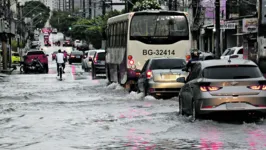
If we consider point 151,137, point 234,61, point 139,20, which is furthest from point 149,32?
point 151,137

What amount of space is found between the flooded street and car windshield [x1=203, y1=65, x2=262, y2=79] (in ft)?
3.44

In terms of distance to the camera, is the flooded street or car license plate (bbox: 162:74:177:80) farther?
car license plate (bbox: 162:74:177:80)

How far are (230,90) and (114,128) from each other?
8.65 ft

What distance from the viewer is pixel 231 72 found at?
16.0 m

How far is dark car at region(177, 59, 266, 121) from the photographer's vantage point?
15.7m

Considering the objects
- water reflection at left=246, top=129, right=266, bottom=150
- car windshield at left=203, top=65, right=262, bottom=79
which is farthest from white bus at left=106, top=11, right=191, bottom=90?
water reflection at left=246, top=129, right=266, bottom=150

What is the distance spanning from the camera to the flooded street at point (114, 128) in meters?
12.8

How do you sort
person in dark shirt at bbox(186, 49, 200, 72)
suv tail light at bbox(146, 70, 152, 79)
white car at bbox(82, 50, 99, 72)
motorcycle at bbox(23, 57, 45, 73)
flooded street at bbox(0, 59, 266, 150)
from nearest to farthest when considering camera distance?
flooded street at bbox(0, 59, 266, 150), suv tail light at bbox(146, 70, 152, 79), person in dark shirt at bbox(186, 49, 200, 72), white car at bbox(82, 50, 99, 72), motorcycle at bbox(23, 57, 45, 73)

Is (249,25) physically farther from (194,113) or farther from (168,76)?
(194,113)

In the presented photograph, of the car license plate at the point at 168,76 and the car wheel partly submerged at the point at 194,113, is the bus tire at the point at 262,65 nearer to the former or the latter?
the car license plate at the point at 168,76

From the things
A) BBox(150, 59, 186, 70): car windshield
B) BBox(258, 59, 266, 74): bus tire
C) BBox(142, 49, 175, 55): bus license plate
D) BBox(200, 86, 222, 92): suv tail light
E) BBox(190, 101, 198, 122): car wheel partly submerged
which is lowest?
BBox(190, 101, 198, 122): car wheel partly submerged

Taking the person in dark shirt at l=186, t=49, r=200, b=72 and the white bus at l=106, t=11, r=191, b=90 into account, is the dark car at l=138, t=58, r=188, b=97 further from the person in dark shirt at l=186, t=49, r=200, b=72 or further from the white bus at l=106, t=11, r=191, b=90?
the white bus at l=106, t=11, r=191, b=90

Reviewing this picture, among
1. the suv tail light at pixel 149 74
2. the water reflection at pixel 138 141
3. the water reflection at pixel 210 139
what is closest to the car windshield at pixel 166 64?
the suv tail light at pixel 149 74

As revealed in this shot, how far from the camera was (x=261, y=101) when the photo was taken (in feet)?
51.7
